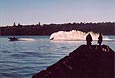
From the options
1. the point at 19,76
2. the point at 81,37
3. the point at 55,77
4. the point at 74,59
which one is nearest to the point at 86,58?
the point at 74,59

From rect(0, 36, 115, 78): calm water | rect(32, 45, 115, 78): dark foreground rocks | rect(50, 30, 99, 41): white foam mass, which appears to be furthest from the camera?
rect(50, 30, 99, 41): white foam mass

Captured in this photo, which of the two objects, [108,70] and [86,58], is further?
[86,58]

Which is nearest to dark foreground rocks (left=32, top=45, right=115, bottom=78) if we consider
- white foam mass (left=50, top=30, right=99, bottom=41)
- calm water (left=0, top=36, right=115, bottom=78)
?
calm water (left=0, top=36, right=115, bottom=78)

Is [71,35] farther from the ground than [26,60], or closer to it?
closer to it

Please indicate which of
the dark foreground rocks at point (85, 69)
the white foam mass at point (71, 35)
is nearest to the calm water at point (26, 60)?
the dark foreground rocks at point (85, 69)

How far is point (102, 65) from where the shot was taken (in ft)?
57.3

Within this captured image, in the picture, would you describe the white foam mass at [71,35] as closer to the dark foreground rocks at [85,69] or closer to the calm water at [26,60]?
the calm water at [26,60]

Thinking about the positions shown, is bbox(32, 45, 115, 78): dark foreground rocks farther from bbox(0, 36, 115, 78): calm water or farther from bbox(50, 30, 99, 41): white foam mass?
bbox(50, 30, 99, 41): white foam mass

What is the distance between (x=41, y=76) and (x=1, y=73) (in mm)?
17503

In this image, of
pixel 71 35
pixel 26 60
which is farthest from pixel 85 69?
pixel 71 35

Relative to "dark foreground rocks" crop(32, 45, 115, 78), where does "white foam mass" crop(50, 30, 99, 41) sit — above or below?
below

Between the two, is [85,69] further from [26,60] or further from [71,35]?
[71,35]

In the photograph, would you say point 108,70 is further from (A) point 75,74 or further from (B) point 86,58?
(B) point 86,58

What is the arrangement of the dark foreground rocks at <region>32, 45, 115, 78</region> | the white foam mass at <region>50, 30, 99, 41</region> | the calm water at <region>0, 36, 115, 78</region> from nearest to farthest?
the dark foreground rocks at <region>32, 45, 115, 78</region> → the calm water at <region>0, 36, 115, 78</region> → the white foam mass at <region>50, 30, 99, 41</region>
